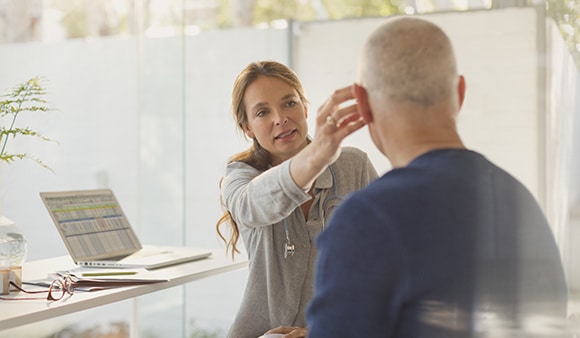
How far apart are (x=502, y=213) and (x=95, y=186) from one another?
2672 mm

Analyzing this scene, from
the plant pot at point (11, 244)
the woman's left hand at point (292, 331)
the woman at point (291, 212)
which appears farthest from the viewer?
the plant pot at point (11, 244)

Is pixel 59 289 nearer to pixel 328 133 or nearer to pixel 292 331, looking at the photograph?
pixel 292 331

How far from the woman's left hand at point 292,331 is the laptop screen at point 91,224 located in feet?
2.14

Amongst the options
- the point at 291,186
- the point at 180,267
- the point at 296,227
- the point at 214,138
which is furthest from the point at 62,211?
the point at 214,138

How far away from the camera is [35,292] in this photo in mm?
1772

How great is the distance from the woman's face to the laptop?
496 millimetres

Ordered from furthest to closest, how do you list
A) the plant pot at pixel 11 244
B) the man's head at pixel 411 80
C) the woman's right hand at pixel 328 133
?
1. the plant pot at pixel 11 244
2. the woman's right hand at pixel 328 133
3. the man's head at pixel 411 80

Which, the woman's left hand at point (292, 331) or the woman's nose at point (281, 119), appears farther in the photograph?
the woman's nose at point (281, 119)

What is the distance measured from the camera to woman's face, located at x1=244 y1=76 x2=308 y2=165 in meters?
1.83

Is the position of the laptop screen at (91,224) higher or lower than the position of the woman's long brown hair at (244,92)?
lower

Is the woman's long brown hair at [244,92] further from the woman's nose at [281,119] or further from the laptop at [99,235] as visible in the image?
the laptop at [99,235]

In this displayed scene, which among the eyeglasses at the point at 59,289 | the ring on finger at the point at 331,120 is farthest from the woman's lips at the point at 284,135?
the eyeglasses at the point at 59,289

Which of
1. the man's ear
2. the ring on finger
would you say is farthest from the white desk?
the man's ear

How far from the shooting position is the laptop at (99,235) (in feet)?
6.90
